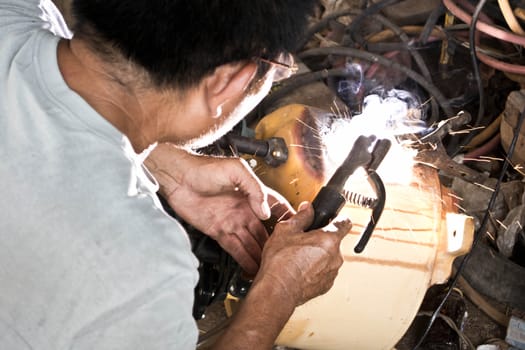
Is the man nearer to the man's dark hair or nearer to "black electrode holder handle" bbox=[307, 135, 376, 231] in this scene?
the man's dark hair

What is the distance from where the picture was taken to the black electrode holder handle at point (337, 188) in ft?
4.54

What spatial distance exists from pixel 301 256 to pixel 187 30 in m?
0.59

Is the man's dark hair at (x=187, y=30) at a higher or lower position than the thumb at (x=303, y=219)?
higher

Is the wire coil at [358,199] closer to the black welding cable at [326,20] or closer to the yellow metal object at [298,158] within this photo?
the yellow metal object at [298,158]

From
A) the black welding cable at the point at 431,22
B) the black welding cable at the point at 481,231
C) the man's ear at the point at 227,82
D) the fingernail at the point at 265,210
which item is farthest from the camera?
the black welding cable at the point at 431,22

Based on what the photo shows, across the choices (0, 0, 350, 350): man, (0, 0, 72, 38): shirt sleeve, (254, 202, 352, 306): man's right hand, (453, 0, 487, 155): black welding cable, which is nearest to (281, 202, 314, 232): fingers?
(254, 202, 352, 306): man's right hand

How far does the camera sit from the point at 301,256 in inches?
52.4

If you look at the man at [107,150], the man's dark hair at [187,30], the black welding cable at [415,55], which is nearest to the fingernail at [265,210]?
the man at [107,150]

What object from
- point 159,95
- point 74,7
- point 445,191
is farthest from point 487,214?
point 74,7

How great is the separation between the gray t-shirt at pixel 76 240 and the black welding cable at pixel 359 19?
196 cm

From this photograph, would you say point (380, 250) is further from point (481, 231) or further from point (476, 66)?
point (476, 66)

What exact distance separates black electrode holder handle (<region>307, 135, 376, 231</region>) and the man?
0.37 meters

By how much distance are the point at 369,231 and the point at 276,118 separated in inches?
17.9

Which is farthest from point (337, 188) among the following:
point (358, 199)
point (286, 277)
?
point (286, 277)
